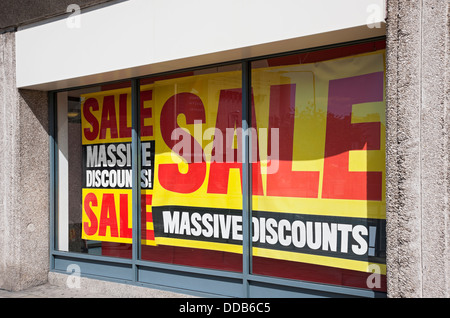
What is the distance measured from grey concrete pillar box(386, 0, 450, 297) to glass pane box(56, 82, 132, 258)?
3.82 meters

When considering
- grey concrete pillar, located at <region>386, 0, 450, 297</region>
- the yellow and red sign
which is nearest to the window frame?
Result: the yellow and red sign

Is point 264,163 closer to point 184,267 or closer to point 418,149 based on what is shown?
point 184,267

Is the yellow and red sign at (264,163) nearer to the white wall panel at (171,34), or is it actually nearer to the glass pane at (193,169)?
the glass pane at (193,169)

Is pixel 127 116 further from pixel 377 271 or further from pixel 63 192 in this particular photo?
pixel 377 271

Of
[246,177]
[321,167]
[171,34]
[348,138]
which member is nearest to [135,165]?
[246,177]

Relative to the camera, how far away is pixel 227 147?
5.87 meters

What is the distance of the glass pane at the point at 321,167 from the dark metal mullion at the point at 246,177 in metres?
0.07

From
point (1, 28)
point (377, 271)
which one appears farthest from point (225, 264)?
point (1, 28)

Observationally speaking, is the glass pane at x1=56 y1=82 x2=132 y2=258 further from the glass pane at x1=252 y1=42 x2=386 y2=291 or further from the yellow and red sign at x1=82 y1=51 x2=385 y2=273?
the glass pane at x1=252 y1=42 x2=386 y2=291

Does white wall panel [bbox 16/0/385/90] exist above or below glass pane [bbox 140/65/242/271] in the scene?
above

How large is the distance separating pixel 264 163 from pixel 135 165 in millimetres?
1941

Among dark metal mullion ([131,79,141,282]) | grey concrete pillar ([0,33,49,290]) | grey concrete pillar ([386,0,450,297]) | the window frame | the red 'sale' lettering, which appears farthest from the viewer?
grey concrete pillar ([0,33,49,290])

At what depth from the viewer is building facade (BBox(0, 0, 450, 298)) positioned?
13.3 feet

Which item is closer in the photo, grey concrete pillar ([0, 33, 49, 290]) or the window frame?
the window frame
